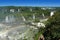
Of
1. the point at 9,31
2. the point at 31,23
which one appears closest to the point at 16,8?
the point at 31,23

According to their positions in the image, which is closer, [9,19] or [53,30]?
[53,30]

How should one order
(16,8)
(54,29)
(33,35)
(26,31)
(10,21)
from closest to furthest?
(54,29) → (33,35) → (26,31) → (10,21) → (16,8)

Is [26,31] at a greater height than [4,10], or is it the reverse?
[4,10]

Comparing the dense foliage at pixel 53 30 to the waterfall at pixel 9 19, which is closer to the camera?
the dense foliage at pixel 53 30

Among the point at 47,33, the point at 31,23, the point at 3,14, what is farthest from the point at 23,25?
the point at 47,33

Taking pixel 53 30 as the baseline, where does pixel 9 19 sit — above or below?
below

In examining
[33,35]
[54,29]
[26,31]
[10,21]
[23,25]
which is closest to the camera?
[54,29]

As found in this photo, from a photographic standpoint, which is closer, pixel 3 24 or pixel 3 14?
pixel 3 24

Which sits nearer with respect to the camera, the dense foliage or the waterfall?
the dense foliage

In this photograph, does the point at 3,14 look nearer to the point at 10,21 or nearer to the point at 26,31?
the point at 10,21
